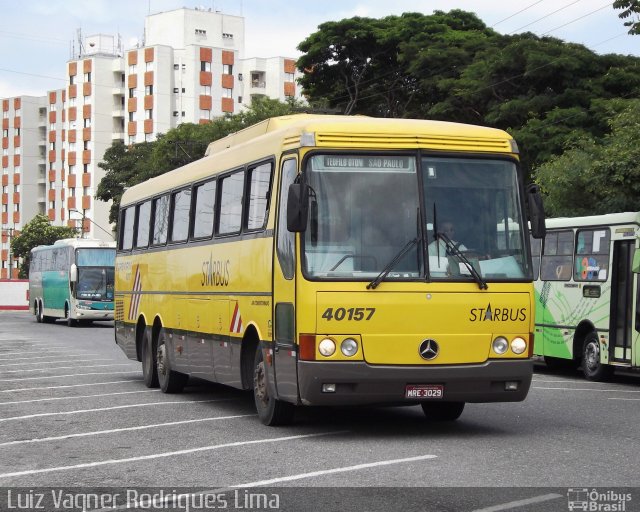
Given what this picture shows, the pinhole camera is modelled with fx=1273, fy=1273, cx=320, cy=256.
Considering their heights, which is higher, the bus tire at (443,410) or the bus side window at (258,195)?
the bus side window at (258,195)

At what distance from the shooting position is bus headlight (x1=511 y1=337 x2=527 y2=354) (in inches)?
472

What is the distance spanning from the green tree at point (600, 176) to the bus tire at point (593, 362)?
7229 millimetres

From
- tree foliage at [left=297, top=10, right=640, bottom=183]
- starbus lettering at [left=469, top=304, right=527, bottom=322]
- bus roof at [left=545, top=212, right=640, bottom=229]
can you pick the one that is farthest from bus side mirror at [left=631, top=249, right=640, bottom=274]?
tree foliage at [left=297, top=10, right=640, bottom=183]

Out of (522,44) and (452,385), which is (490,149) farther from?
(522,44)

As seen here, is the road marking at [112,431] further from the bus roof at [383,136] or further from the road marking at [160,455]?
the bus roof at [383,136]

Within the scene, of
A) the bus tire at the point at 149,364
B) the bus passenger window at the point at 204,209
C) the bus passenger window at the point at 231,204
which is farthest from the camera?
the bus tire at the point at 149,364

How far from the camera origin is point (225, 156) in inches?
594

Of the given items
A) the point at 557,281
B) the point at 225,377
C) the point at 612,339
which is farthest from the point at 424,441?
the point at 557,281

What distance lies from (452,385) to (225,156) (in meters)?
4.72

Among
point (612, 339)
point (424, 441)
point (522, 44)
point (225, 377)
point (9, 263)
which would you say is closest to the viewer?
point (424, 441)

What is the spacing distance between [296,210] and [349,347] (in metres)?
1.34

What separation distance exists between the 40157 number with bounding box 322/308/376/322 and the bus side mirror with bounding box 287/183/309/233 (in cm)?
79

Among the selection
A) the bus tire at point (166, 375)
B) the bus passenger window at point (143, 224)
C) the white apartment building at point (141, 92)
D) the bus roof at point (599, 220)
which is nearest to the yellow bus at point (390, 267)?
the bus tire at point (166, 375)

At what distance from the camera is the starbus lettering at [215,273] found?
1433 cm
